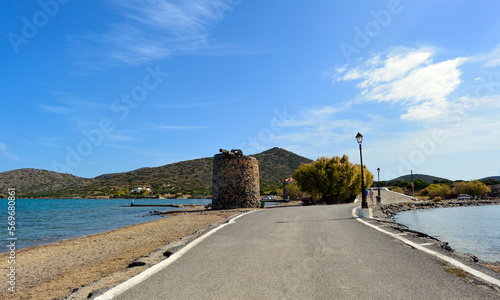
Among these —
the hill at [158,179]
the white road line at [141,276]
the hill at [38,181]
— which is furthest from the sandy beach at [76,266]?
the hill at [38,181]

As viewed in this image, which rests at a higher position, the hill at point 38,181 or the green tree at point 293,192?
the hill at point 38,181

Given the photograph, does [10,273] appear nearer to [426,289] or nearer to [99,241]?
[99,241]

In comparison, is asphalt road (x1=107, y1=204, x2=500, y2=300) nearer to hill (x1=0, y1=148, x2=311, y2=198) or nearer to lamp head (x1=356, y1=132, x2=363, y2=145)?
lamp head (x1=356, y1=132, x2=363, y2=145)

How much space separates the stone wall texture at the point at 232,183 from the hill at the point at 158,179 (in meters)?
82.8

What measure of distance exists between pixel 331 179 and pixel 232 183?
16.0m

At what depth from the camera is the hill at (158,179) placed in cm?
13000

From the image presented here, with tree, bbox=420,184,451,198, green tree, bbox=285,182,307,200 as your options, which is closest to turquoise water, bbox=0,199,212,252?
green tree, bbox=285,182,307,200

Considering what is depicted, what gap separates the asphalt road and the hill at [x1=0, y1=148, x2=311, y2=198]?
349ft

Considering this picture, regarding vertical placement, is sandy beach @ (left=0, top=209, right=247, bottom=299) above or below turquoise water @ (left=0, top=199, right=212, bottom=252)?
above

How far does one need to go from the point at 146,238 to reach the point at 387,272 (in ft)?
41.0

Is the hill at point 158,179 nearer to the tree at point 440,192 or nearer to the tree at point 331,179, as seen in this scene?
the tree at point 440,192

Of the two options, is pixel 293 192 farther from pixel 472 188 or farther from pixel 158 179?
pixel 158 179

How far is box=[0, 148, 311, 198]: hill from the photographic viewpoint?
130000 millimetres

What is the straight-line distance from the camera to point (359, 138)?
1966cm
